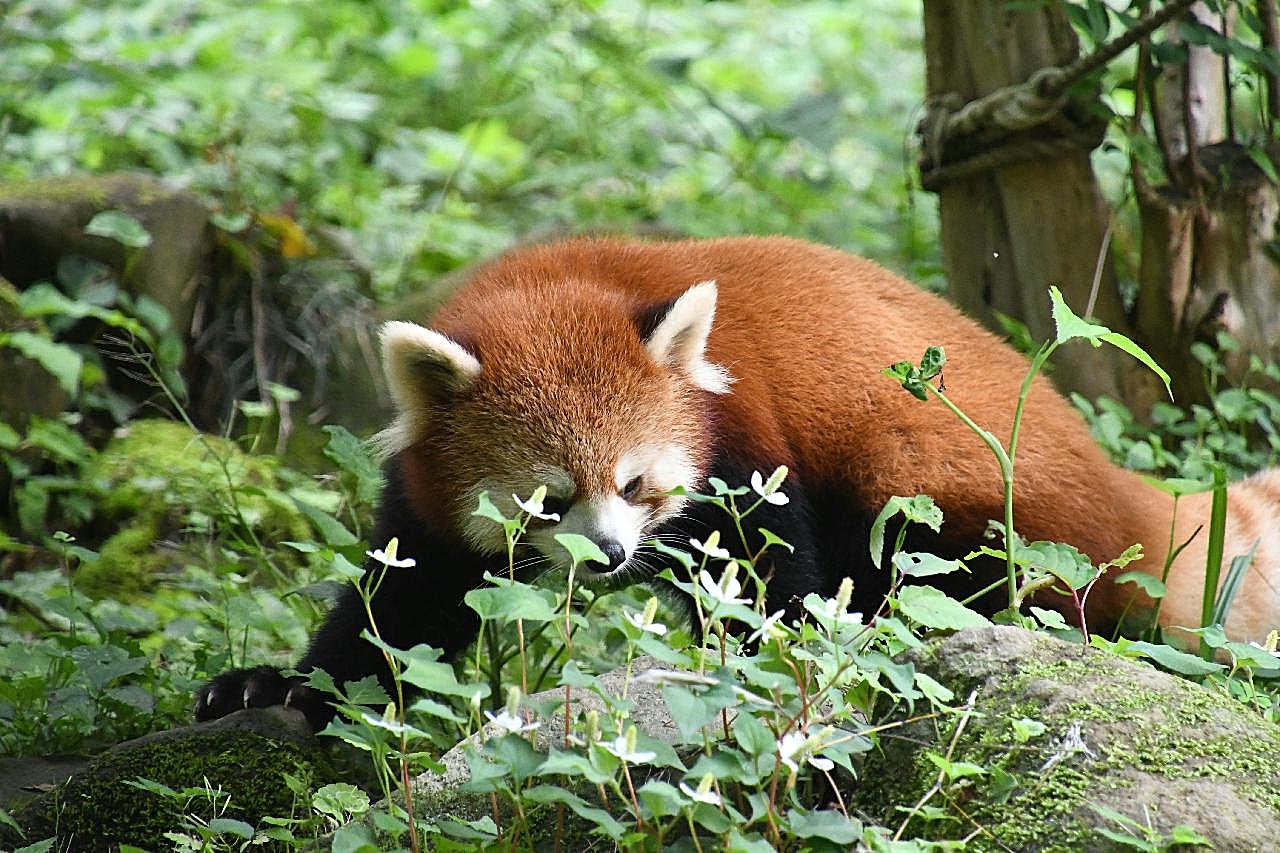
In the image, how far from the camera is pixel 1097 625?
2.82m

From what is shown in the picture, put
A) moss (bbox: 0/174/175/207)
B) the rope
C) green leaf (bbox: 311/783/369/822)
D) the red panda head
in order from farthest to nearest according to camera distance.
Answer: moss (bbox: 0/174/175/207) < the rope < the red panda head < green leaf (bbox: 311/783/369/822)

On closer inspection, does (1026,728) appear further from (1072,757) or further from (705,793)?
(705,793)

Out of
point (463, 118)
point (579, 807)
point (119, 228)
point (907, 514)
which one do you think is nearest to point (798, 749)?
point (579, 807)

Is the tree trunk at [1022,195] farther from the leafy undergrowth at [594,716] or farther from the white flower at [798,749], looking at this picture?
the white flower at [798,749]

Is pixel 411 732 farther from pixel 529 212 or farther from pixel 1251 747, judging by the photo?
pixel 529 212

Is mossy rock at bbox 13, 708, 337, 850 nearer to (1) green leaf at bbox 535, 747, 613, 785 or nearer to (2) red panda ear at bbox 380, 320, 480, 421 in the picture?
(2) red panda ear at bbox 380, 320, 480, 421

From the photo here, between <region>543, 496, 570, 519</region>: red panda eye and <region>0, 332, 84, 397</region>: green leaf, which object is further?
<region>0, 332, 84, 397</region>: green leaf

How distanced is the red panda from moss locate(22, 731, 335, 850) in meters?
0.27

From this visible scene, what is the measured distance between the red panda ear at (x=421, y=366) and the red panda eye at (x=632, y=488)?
0.39 metres

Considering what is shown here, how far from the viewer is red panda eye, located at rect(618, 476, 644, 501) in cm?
260

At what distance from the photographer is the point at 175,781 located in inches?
88.4

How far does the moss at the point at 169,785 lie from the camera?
7.01ft

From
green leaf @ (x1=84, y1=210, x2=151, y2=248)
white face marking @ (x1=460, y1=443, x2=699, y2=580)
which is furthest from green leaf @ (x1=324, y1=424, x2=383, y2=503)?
green leaf @ (x1=84, y1=210, x2=151, y2=248)

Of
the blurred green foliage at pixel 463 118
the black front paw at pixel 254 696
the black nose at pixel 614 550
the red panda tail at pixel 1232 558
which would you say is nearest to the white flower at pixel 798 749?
the black nose at pixel 614 550
